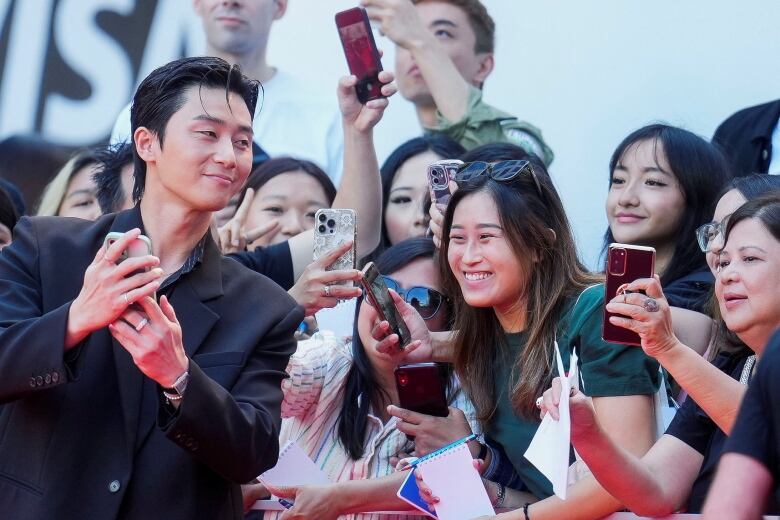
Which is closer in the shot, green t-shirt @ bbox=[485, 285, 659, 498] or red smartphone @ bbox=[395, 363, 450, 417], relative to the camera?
green t-shirt @ bbox=[485, 285, 659, 498]

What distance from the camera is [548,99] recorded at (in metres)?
5.93

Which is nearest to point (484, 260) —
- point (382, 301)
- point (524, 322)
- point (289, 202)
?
point (524, 322)

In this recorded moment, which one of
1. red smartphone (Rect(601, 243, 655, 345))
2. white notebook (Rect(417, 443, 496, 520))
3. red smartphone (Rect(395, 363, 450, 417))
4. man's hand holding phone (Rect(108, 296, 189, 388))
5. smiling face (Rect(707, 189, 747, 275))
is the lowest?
white notebook (Rect(417, 443, 496, 520))

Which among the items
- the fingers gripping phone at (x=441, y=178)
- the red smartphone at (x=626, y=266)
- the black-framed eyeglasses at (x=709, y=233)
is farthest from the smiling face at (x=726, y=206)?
the fingers gripping phone at (x=441, y=178)

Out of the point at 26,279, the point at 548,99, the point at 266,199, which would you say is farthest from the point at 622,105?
the point at 26,279

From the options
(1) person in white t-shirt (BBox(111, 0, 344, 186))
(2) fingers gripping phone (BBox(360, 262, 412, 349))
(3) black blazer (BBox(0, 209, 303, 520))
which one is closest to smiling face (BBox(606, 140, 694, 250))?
(2) fingers gripping phone (BBox(360, 262, 412, 349))

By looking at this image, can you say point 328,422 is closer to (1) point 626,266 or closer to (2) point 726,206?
(1) point 626,266

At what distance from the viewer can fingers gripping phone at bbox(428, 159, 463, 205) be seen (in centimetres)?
430

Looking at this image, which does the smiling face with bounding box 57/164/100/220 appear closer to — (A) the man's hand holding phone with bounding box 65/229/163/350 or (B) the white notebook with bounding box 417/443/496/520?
(B) the white notebook with bounding box 417/443/496/520

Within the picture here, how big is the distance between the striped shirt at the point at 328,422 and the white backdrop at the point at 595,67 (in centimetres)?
192

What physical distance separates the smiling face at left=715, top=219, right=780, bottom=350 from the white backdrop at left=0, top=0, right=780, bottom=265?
2.17 metres

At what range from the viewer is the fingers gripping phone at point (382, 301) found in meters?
3.85

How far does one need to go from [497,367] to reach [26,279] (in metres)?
1.44

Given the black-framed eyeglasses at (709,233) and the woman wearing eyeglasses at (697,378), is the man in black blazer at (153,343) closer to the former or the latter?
the woman wearing eyeglasses at (697,378)
